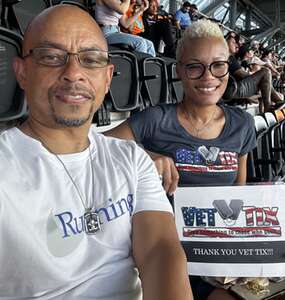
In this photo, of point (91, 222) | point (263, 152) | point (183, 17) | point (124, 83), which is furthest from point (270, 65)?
point (91, 222)

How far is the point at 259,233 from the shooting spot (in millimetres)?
1147

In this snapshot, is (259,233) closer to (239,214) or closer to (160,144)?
(239,214)

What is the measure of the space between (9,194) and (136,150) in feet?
1.24

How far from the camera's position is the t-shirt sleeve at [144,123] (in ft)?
4.50

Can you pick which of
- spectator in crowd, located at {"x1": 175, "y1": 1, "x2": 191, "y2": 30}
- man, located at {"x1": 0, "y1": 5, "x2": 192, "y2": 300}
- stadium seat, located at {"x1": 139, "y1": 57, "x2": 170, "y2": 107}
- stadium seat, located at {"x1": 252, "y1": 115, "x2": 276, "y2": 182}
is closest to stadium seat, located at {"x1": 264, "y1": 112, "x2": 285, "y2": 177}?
stadium seat, located at {"x1": 252, "y1": 115, "x2": 276, "y2": 182}

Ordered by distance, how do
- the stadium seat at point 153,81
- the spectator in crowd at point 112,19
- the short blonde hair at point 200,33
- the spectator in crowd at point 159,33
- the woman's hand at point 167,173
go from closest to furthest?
1. the woman's hand at point 167,173
2. the short blonde hair at point 200,33
3. the stadium seat at point 153,81
4. the spectator in crowd at point 112,19
5. the spectator in crowd at point 159,33

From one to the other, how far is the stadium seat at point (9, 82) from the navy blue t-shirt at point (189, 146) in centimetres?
64

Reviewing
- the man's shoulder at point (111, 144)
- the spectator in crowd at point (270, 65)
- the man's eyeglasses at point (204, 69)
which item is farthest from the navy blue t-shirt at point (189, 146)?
the spectator in crowd at point (270, 65)

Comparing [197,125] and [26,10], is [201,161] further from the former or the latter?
[26,10]

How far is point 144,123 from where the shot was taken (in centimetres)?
138

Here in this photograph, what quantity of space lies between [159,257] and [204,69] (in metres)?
0.72

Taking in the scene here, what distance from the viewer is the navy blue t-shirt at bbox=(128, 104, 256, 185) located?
1349mm

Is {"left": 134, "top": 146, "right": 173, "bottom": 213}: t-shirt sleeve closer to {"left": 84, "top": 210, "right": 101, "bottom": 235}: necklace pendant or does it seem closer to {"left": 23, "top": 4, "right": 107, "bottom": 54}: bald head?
{"left": 84, "top": 210, "right": 101, "bottom": 235}: necklace pendant

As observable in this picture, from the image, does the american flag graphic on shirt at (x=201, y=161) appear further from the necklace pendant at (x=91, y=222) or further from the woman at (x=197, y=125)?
the necklace pendant at (x=91, y=222)
